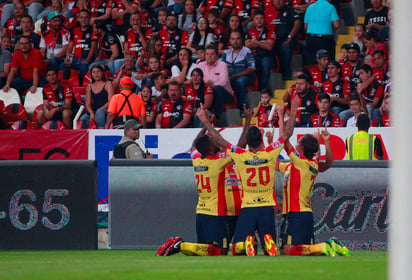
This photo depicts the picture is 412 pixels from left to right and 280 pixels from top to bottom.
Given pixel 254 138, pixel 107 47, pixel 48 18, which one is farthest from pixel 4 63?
pixel 254 138

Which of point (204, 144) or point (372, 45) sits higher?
point (372, 45)

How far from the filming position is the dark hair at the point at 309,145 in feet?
37.7

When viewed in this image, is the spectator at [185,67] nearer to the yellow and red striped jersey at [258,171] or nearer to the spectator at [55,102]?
the spectator at [55,102]

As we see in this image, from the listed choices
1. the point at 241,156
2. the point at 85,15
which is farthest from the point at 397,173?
the point at 85,15

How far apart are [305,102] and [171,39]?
3.86 metres

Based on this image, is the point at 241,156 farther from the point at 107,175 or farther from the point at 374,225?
the point at 107,175

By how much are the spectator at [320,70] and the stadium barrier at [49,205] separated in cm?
492

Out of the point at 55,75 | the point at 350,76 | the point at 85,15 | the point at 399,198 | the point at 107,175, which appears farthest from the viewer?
the point at 85,15

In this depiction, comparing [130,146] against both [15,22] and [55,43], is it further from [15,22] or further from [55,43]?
[15,22]

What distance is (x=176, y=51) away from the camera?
18.5 m

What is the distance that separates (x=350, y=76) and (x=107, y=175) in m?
4.58

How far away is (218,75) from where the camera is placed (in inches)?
667

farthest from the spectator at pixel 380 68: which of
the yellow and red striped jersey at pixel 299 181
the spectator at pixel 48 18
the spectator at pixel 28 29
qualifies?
the spectator at pixel 28 29

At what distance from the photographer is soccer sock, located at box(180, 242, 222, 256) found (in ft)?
38.0
